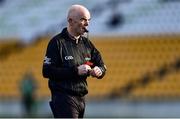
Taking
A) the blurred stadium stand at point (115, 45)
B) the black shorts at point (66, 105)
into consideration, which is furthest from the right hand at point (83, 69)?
the blurred stadium stand at point (115, 45)

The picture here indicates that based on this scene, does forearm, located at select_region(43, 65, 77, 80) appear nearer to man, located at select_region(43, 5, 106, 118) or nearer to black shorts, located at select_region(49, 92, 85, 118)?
man, located at select_region(43, 5, 106, 118)

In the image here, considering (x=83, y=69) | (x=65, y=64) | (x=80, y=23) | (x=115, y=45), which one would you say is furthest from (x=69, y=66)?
(x=115, y=45)

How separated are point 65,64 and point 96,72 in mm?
202

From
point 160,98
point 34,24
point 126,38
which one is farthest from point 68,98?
point 34,24

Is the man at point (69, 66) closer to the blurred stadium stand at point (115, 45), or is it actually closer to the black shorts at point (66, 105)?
the black shorts at point (66, 105)

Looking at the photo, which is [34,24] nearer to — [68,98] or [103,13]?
[103,13]

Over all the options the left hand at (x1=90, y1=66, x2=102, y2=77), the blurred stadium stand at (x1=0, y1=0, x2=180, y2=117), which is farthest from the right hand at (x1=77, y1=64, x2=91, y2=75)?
the blurred stadium stand at (x1=0, y1=0, x2=180, y2=117)

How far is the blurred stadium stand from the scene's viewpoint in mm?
10016

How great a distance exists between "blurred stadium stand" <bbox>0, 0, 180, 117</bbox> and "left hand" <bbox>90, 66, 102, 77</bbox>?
5624 millimetres

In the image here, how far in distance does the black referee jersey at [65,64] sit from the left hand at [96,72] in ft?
0.21

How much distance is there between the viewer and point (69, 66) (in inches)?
145

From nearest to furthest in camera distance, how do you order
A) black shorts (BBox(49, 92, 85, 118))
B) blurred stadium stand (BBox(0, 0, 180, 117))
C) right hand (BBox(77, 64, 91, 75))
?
1. right hand (BBox(77, 64, 91, 75))
2. black shorts (BBox(49, 92, 85, 118))
3. blurred stadium stand (BBox(0, 0, 180, 117))

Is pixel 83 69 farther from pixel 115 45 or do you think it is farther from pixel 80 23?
pixel 115 45

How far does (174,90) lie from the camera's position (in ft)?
32.0
